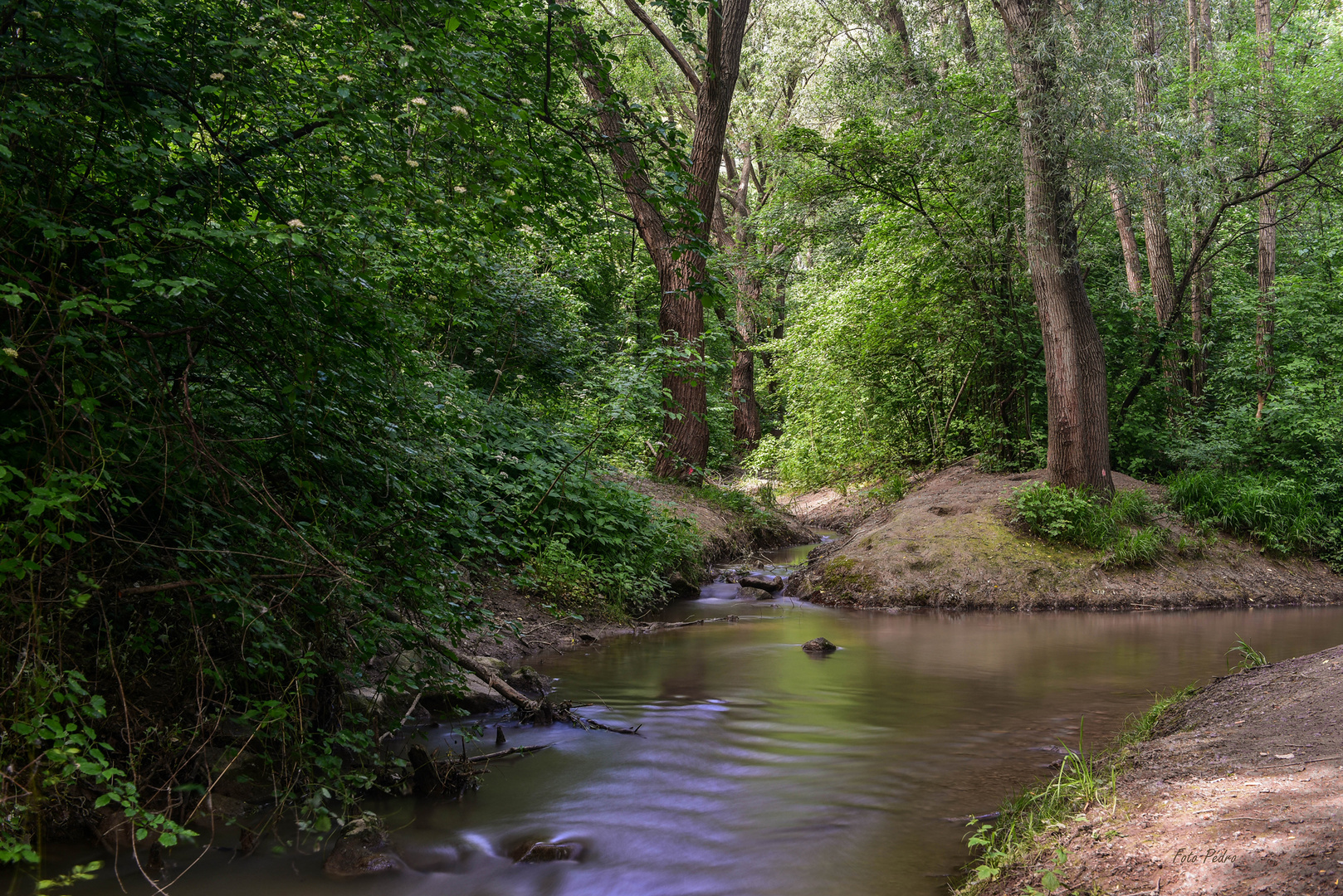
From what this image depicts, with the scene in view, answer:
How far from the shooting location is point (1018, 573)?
11383mm

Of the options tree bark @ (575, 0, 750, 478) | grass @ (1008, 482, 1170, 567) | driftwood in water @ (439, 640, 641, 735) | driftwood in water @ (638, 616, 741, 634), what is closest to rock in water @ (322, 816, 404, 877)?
driftwood in water @ (439, 640, 641, 735)

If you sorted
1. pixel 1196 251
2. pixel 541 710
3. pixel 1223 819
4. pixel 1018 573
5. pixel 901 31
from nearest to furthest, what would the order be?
pixel 1223 819 → pixel 541 710 → pixel 1018 573 → pixel 1196 251 → pixel 901 31

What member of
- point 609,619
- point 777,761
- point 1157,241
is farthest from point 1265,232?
point 777,761

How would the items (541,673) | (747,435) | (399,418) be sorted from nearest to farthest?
(399,418) → (541,673) → (747,435)

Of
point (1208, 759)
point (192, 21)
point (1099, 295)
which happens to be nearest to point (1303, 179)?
point (1099, 295)

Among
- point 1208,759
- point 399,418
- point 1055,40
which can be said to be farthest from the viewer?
point 1055,40

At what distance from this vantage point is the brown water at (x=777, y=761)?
4.05m

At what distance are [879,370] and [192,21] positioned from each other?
15.7 meters

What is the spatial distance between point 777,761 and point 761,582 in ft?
20.2

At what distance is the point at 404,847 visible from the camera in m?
4.21

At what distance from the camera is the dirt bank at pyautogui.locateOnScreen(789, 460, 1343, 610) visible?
36.6 ft

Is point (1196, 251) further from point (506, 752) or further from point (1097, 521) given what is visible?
point (506, 752)

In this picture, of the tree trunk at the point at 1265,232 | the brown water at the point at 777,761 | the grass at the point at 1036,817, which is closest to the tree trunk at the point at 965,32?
the tree trunk at the point at 1265,232

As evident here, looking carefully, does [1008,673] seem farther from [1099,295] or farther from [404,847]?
[1099,295]
